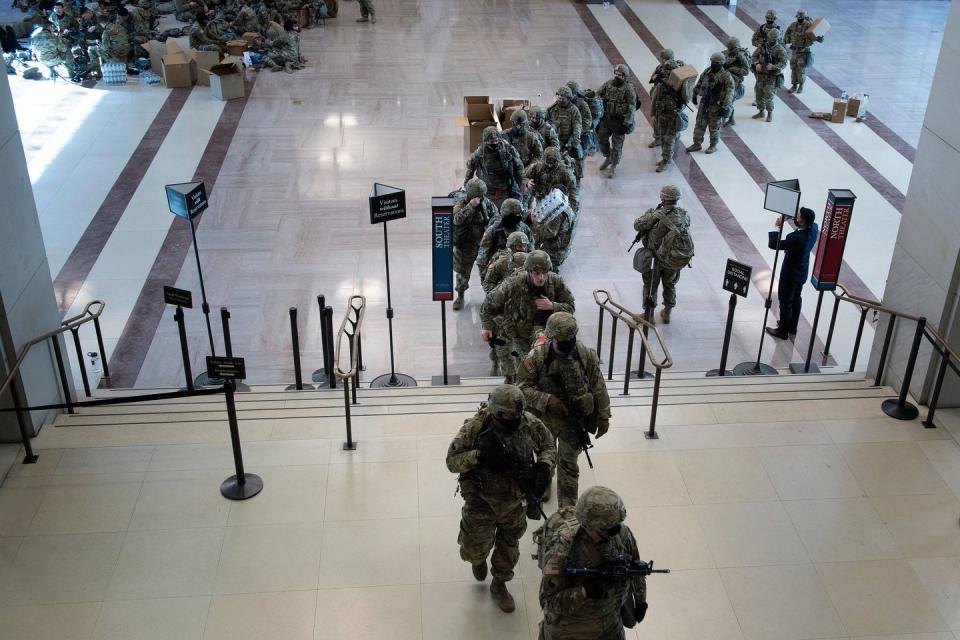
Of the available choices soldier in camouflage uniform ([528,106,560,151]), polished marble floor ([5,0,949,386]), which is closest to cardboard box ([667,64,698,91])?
polished marble floor ([5,0,949,386])

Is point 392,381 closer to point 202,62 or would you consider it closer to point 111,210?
point 111,210

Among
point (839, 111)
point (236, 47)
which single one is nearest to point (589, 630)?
point (839, 111)

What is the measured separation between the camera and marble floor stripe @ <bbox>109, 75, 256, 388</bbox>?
28.9 ft

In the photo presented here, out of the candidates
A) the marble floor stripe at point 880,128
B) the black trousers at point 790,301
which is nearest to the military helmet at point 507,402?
the black trousers at point 790,301

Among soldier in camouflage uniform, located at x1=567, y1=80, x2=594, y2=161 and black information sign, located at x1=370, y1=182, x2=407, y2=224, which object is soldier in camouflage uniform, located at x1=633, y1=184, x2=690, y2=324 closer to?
black information sign, located at x1=370, y1=182, x2=407, y2=224

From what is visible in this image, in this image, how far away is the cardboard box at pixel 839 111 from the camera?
591 inches

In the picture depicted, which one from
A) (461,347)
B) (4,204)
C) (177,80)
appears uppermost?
(4,204)

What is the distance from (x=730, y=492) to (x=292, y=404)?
3.33m

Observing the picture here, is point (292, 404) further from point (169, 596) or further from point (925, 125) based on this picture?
point (925, 125)

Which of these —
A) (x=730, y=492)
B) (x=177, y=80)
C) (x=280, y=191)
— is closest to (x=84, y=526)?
(x=730, y=492)

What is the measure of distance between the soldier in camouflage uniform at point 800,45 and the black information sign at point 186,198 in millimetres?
10981

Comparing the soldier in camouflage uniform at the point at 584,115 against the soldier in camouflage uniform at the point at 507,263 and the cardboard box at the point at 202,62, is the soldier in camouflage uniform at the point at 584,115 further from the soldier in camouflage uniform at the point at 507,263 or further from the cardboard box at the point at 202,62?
the cardboard box at the point at 202,62

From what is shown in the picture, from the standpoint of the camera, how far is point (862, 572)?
18.3 feet

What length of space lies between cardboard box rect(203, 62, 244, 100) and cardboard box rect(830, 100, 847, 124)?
9.72 m
